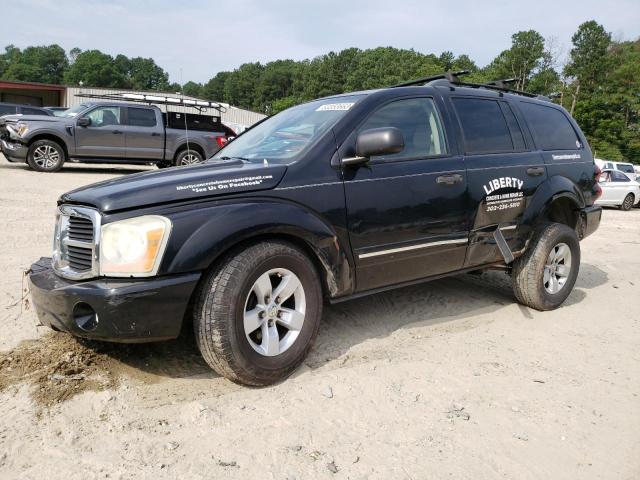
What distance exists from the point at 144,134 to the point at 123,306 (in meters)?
11.9

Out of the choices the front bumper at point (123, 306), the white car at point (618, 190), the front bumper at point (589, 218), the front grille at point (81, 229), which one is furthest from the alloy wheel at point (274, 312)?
the white car at point (618, 190)

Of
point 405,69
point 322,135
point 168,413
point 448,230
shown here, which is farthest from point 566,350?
point 405,69

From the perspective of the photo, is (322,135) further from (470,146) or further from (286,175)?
(470,146)

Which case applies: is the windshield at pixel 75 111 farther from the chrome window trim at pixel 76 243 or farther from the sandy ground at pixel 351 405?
the chrome window trim at pixel 76 243

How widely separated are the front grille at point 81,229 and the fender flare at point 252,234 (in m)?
0.48

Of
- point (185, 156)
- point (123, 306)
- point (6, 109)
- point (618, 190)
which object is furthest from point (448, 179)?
point (6, 109)

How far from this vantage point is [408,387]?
3125 mm

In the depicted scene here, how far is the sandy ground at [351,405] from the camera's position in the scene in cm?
238

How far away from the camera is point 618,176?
19.4 m

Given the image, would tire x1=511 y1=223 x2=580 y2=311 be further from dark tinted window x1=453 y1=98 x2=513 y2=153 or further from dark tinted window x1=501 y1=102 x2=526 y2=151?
dark tinted window x1=453 y1=98 x2=513 y2=153

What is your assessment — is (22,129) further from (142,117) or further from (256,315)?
(256,315)

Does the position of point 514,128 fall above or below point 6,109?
below

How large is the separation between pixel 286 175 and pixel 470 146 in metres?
1.71

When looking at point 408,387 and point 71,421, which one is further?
point 408,387
